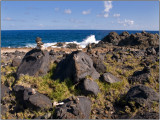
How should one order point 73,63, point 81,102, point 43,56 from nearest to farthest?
point 81,102
point 73,63
point 43,56

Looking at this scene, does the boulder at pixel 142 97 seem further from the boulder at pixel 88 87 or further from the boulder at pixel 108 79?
the boulder at pixel 108 79

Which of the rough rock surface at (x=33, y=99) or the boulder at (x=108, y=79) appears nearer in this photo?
the rough rock surface at (x=33, y=99)

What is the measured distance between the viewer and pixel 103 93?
7824mm

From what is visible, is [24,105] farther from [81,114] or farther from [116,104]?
[116,104]

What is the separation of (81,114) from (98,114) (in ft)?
3.52

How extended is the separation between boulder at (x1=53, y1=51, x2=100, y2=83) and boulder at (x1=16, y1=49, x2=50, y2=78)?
83cm

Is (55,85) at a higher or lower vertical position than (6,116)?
higher

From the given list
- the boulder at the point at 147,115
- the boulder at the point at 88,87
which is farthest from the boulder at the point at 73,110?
the boulder at the point at 147,115

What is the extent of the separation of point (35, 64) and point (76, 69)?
2.80 m

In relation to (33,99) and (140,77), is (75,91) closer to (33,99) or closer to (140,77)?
(33,99)

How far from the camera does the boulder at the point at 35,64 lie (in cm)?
910

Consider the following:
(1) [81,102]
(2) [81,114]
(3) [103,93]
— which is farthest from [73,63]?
(2) [81,114]

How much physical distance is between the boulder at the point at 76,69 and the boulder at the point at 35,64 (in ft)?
2.73

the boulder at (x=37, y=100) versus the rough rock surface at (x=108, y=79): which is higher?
the rough rock surface at (x=108, y=79)
